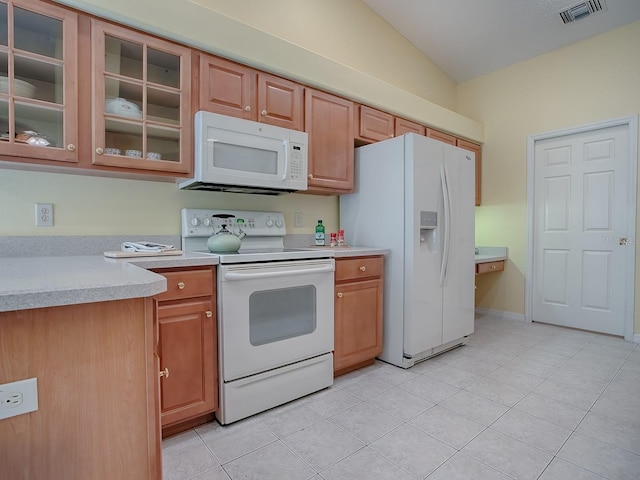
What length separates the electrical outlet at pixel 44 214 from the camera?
178 cm

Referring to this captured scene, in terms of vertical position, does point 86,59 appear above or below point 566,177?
above

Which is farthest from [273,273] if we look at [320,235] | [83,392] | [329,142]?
[329,142]

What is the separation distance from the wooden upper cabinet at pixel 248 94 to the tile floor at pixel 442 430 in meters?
1.83

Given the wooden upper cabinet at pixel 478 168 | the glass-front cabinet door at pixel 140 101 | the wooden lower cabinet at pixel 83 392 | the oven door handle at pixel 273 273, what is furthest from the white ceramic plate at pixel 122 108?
the wooden upper cabinet at pixel 478 168

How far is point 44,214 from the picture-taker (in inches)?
70.6

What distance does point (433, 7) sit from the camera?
3.19 metres

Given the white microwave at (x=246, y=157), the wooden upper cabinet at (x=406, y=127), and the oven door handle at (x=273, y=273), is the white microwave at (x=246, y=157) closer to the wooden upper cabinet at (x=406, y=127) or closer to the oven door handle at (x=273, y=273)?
the oven door handle at (x=273, y=273)

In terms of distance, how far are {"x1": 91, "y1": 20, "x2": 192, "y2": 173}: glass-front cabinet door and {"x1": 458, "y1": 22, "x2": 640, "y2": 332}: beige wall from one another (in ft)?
11.8

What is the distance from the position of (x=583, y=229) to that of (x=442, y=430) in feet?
9.47

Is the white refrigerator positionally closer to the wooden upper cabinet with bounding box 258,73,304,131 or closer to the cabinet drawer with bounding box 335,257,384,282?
the cabinet drawer with bounding box 335,257,384,282

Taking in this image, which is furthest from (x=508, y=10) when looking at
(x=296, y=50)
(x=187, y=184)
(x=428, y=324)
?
(x=187, y=184)

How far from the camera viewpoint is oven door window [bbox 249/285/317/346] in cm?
189

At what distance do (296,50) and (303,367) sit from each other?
2.13m

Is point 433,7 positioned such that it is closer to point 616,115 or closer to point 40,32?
point 616,115
